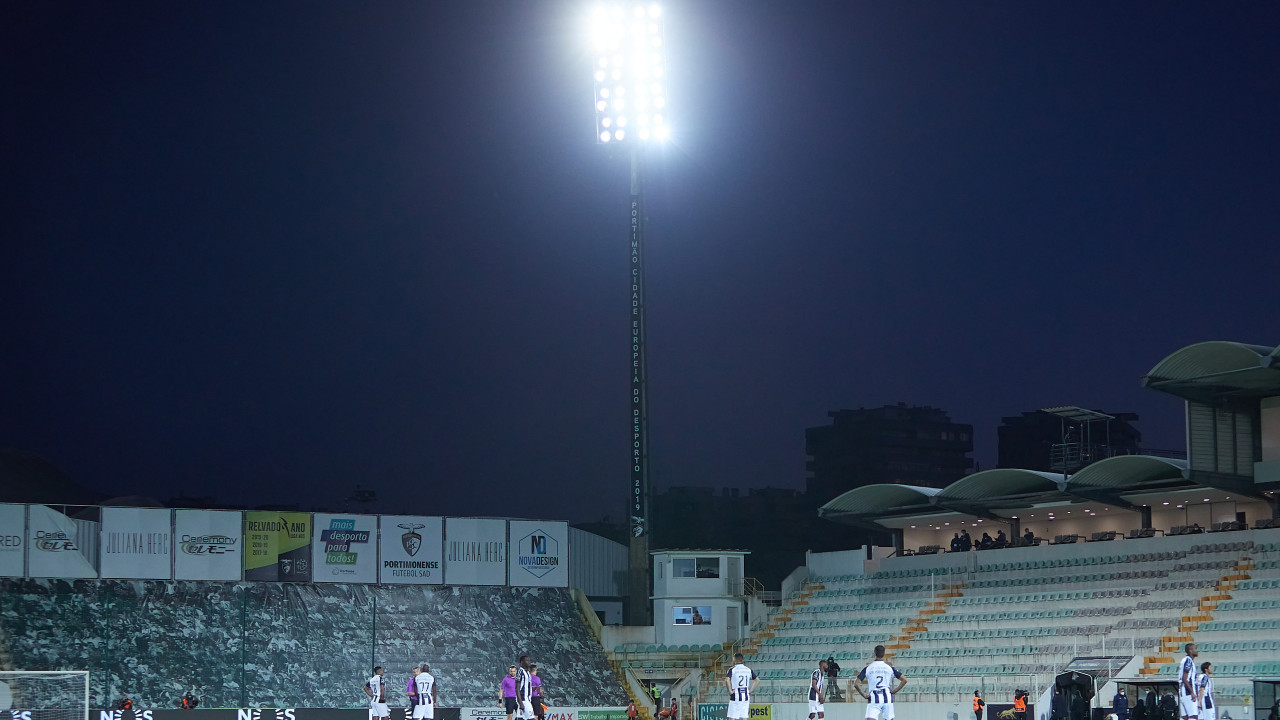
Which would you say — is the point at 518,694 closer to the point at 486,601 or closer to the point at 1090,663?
the point at 1090,663

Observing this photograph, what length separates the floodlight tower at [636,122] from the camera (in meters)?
54.2

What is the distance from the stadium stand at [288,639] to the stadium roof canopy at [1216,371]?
72.8 ft

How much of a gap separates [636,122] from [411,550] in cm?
1839

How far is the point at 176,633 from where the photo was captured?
4806 cm

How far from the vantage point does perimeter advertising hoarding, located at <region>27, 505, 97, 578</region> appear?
48.4 m

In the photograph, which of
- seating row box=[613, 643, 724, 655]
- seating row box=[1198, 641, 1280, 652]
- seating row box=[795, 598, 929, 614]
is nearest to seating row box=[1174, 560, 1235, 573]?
seating row box=[1198, 641, 1280, 652]

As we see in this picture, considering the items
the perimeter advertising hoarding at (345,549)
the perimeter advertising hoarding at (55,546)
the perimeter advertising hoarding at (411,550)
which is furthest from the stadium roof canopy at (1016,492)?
the perimeter advertising hoarding at (55,546)

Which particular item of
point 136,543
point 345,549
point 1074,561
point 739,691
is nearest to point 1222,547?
point 1074,561

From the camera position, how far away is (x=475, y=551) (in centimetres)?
5584

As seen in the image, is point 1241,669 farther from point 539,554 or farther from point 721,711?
point 539,554

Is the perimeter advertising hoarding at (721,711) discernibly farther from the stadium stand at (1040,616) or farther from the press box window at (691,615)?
the press box window at (691,615)

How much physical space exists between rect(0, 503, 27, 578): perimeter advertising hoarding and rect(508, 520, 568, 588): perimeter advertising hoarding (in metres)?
17.7

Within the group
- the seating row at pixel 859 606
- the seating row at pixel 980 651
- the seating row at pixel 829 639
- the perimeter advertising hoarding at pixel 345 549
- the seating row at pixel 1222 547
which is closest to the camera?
the seating row at pixel 980 651

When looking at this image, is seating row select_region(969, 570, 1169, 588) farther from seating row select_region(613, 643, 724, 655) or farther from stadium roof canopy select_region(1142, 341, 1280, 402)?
seating row select_region(613, 643, 724, 655)
